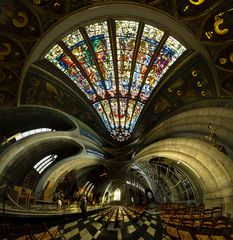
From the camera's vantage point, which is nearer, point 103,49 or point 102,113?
point 103,49

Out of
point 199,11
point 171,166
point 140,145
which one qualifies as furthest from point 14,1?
point 171,166

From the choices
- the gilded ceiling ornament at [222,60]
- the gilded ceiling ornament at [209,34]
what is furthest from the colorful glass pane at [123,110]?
the gilded ceiling ornament at [209,34]

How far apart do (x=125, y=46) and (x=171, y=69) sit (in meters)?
3.05

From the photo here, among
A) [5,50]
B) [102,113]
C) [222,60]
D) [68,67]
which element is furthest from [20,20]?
[102,113]

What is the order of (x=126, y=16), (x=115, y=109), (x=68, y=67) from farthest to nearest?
(x=115, y=109) → (x=68, y=67) → (x=126, y=16)

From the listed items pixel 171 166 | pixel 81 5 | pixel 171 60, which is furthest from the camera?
pixel 171 166

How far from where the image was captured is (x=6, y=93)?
12.0 metres

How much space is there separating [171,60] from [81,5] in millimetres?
6168

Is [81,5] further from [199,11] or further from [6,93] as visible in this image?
[6,93]

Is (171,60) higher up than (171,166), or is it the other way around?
(171,60)

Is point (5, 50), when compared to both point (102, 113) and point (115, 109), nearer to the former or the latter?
point (102, 113)

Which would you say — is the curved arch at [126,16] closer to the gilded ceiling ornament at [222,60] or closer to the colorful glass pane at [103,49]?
the gilded ceiling ornament at [222,60]

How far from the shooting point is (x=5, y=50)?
10273 millimetres

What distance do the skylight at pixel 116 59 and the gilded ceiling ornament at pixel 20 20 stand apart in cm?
271
